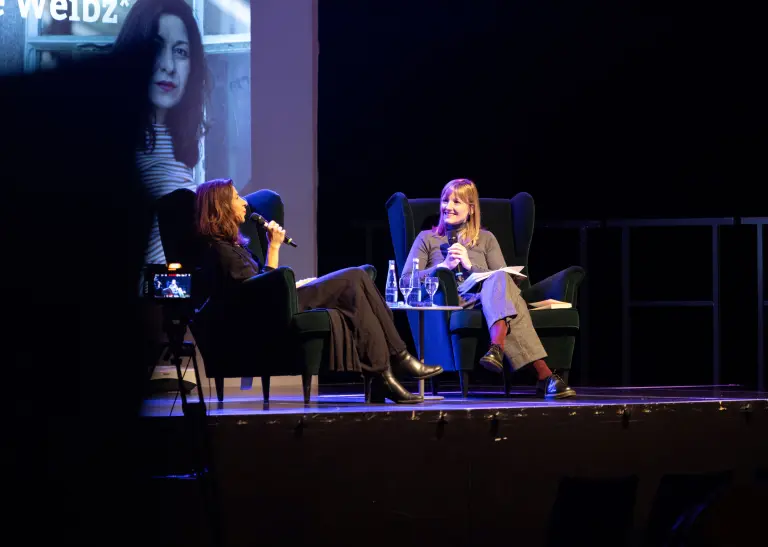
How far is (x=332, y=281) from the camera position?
4.02 m

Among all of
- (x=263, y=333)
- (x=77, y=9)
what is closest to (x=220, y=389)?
(x=263, y=333)

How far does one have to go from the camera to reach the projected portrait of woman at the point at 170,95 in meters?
4.93

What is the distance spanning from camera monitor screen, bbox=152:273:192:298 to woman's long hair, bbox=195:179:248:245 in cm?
76

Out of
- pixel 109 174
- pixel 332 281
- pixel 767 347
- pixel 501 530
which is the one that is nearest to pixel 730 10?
pixel 767 347

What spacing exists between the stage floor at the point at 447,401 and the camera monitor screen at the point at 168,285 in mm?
387

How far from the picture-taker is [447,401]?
4.11 m

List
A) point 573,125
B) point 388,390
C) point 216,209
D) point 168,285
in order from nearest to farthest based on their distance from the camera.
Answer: point 168,285, point 388,390, point 216,209, point 573,125

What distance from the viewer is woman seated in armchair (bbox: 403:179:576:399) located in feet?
14.0

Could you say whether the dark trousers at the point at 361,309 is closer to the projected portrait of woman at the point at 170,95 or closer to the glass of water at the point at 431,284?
the glass of water at the point at 431,284

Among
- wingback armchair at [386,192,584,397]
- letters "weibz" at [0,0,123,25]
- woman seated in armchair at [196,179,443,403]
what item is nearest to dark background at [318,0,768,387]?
wingback armchair at [386,192,584,397]

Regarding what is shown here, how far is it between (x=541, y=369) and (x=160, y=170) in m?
Result: 2.08

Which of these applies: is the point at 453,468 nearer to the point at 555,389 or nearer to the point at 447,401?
the point at 447,401

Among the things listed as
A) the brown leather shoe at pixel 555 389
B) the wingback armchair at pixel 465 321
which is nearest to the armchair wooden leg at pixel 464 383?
the wingback armchair at pixel 465 321

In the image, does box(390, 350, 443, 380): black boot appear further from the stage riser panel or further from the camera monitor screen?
the camera monitor screen
